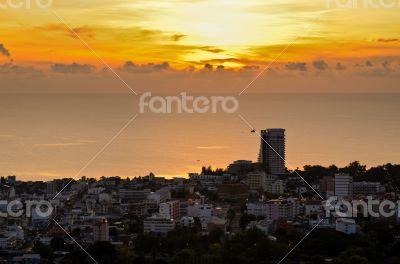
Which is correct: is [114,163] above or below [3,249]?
above

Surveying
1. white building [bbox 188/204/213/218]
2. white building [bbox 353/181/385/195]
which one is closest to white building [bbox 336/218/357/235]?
white building [bbox 188/204/213/218]

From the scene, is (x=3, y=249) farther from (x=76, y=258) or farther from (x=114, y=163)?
(x=114, y=163)

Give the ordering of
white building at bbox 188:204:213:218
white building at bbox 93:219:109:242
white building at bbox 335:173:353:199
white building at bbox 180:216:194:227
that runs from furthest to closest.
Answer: white building at bbox 335:173:353:199, white building at bbox 188:204:213:218, white building at bbox 180:216:194:227, white building at bbox 93:219:109:242

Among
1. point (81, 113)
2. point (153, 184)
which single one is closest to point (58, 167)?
point (153, 184)

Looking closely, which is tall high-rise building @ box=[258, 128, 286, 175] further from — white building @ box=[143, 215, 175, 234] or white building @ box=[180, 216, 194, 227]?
white building @ box=[143, 215, 175, 234]

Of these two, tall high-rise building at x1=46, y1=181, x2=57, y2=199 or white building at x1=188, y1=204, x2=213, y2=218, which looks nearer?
white building at x1=188, y1=204, x2=213, y2=218

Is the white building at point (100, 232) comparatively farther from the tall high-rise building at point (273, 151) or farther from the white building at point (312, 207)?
the tall high-rise building at point (273, 151)

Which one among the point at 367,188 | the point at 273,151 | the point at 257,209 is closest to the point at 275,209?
the point at 257,209
